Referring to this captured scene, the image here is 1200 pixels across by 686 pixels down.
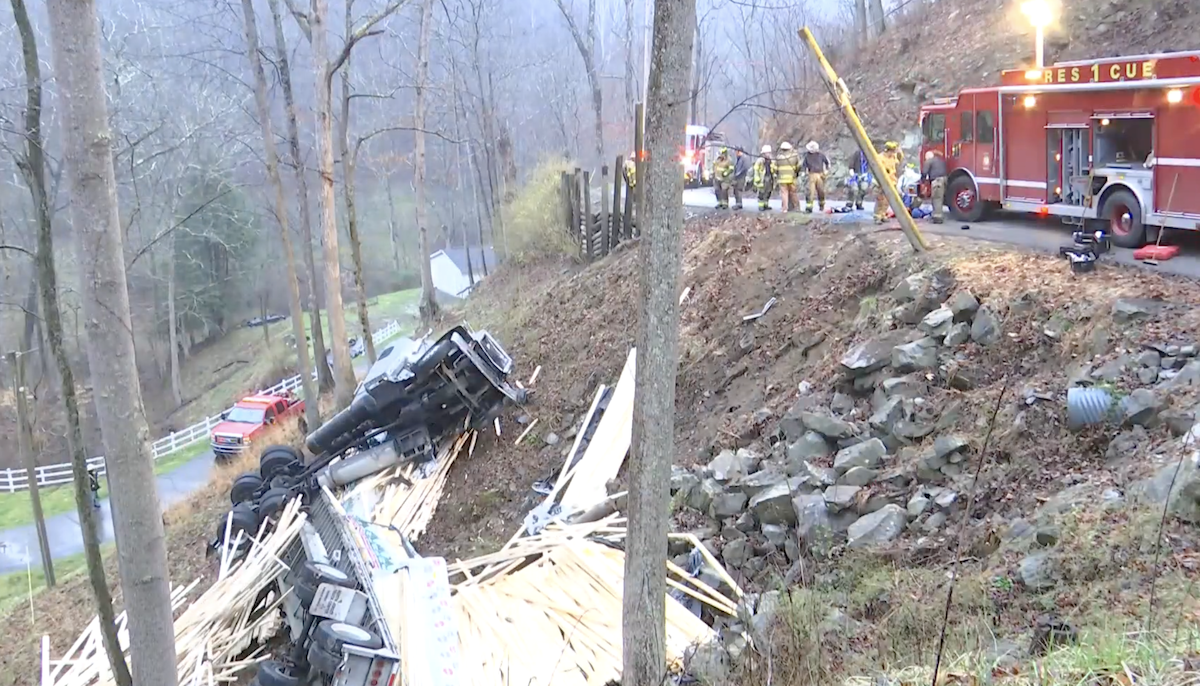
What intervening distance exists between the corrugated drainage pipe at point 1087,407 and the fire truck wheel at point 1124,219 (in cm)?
598

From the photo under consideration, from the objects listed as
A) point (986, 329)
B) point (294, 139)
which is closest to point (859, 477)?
point (986, 329)

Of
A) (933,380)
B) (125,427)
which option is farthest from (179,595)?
(933,380)

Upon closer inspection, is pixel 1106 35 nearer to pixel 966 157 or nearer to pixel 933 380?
pixel 966 157

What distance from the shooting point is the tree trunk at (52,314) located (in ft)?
19.1

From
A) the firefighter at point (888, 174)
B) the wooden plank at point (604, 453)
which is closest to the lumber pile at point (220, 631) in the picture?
the wooden plank at point (604, 453)

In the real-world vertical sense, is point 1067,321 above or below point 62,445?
above

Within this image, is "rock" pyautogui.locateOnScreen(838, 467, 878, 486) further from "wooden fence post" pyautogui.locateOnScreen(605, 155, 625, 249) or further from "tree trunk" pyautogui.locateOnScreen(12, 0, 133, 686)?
"wooden fence post" pyautogui.locateOnScreen(605, 155, 625, 249)

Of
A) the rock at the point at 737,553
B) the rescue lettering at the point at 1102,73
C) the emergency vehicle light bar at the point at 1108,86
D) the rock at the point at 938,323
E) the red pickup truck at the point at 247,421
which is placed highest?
the rescue lettering at the point at 1102,73

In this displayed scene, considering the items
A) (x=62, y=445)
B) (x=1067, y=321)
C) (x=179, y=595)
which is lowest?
(x=62, y=445)

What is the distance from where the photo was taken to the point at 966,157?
16078 mm

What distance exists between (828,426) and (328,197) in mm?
11439

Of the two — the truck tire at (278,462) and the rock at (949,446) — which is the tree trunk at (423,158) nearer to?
the truck tire at (278,462)

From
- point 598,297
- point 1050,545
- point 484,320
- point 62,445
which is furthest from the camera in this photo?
point 62,445

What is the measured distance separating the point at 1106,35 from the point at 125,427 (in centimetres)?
2483
